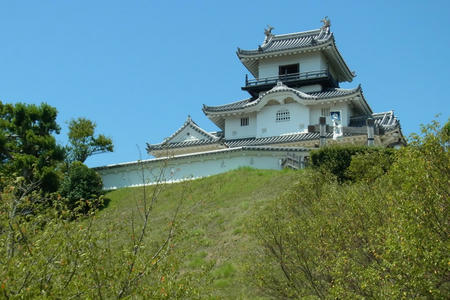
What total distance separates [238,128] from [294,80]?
5.63 m

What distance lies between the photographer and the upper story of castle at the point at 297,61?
43.0m

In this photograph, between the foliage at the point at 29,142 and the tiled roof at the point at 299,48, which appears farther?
the tiled roof at the point at 299,48

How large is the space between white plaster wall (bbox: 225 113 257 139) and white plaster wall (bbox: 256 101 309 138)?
772 millimetres

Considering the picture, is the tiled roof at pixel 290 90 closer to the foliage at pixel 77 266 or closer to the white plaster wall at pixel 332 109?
the white plaster wall at pixel 332 109

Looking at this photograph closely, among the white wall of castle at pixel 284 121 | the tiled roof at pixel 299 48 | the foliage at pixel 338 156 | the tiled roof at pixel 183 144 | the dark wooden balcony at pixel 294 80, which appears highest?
the tiled roof at pixel 299 48

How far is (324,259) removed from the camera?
14.2 m

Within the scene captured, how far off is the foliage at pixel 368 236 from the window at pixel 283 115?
2167 cm

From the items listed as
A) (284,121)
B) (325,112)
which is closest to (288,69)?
(284,121)

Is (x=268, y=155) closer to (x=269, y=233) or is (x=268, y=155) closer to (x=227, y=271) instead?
(x=227, y=271)

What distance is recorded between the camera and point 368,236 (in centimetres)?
1340

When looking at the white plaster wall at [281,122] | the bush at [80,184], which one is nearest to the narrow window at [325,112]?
the white plaster wall at [281,122]

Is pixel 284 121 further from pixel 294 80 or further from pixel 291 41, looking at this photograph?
pixel 291 41

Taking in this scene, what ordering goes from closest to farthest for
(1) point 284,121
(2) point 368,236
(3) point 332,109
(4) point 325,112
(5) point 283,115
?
1. (2) point 368,236
2. (3) point 332,109
3. (4) point 325,112
4. (1) point 284,121
5. (5) point 283,115

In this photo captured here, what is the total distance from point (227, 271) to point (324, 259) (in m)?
6.10
